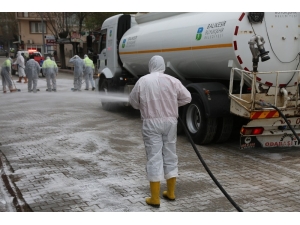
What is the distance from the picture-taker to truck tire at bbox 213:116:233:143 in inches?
289

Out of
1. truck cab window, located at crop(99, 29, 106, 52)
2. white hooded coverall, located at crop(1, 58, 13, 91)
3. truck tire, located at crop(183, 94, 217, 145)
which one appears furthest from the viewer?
white hooded coverall, located at crop(1, 58, 13, 91)

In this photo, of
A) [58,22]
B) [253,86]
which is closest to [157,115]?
[253,86]

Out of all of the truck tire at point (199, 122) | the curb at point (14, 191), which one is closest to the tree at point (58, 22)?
the truck tire at point (199, 122)

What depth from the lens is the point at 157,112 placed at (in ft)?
15.0

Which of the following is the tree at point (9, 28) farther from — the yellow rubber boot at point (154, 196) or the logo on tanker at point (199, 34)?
the yellow rubber boot at point (154, 196)

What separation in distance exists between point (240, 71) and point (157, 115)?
8.00ft

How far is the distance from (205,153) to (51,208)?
327 centimetres

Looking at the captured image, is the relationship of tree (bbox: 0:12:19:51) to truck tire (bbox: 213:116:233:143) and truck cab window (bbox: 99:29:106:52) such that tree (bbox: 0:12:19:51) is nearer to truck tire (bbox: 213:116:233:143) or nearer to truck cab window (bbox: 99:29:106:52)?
truck cab window (bbox: 99:29:106:52)

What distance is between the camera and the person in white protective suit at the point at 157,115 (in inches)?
180

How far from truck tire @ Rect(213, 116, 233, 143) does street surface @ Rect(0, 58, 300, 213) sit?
190 millimetres

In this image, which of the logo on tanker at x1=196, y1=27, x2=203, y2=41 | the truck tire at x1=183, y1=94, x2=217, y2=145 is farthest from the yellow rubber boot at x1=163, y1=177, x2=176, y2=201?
the logo on tanker at x1=196, y1=27, x2=203, y2=41

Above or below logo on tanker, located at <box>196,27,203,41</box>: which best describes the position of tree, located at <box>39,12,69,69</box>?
above

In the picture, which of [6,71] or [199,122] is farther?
[6,71]

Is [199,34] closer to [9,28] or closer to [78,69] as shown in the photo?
[78,69]
